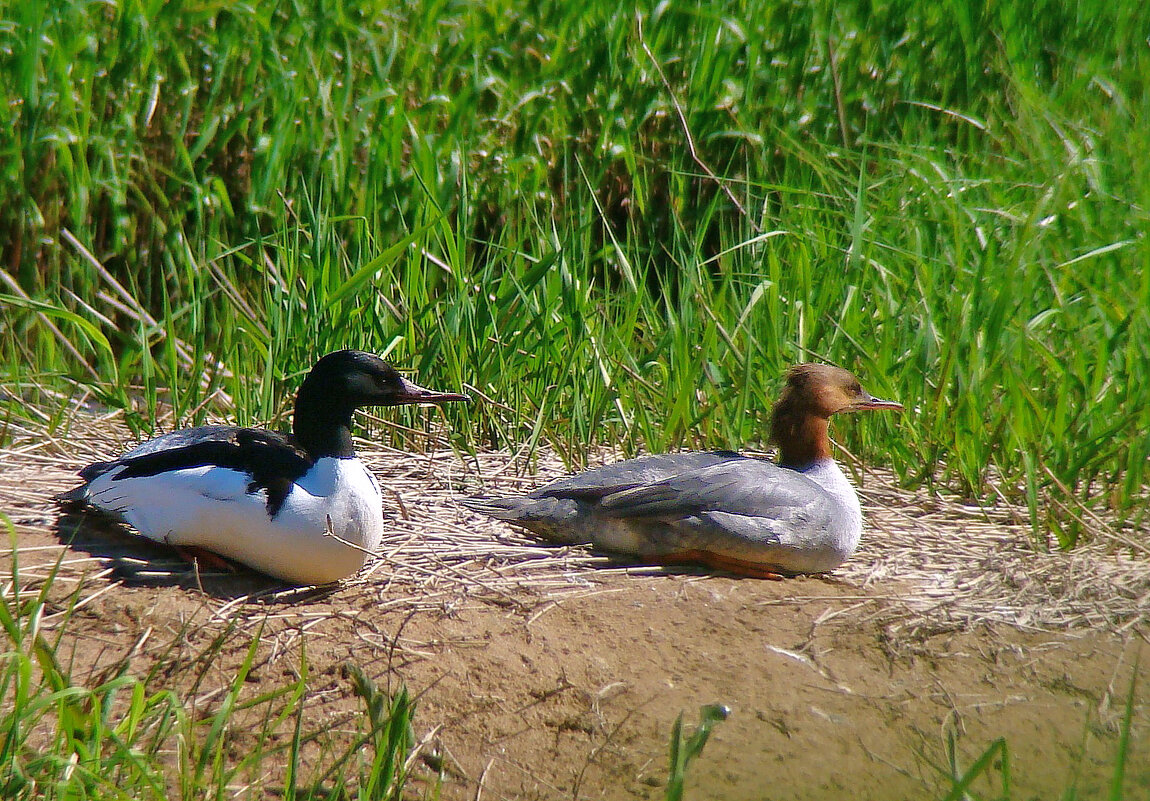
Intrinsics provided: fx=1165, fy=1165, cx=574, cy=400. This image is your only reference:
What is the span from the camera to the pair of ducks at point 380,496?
10.3 ft

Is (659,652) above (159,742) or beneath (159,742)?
beneath

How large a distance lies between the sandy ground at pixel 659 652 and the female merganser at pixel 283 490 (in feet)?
0.43

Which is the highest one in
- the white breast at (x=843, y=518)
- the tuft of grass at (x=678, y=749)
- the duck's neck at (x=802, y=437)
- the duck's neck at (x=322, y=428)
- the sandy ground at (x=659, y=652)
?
the duck's neck at (x=322, y=428)

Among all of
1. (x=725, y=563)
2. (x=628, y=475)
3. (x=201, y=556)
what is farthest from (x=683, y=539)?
(x=201, y=556)

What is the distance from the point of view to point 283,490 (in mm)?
3143

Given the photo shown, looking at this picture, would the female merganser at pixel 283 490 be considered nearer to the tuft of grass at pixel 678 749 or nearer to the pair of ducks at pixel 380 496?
the pair of ducks at pixel 380 496

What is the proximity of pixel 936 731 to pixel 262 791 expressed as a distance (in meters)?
1.51

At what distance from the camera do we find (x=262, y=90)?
5.51 meters

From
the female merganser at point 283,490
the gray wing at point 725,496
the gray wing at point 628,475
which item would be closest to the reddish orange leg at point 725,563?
the gray wing at point 725,496

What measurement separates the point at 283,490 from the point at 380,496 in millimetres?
299

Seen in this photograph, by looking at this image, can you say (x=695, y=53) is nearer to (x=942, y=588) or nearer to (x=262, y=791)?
(x=942, y=588)

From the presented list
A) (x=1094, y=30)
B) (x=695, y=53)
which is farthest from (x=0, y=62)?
(x=1094, y=30)

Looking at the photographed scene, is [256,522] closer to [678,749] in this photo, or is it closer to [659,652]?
[659,652]

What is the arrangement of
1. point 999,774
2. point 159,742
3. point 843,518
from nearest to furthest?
1. point 159,742
2. point 999,774
3. point 843,518
